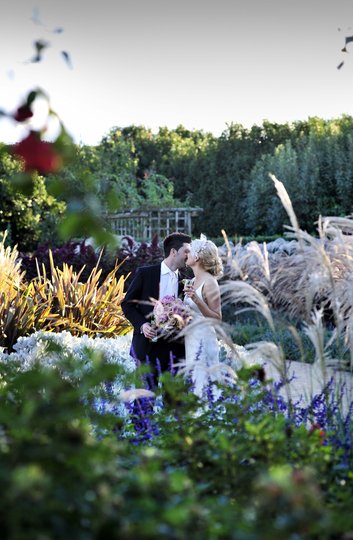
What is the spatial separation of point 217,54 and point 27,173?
54.1 feet

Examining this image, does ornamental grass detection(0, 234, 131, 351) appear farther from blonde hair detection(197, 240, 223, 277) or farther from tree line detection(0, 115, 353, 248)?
tree line detection(0, 115, 353, 248)

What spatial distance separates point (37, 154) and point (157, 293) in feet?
14.6

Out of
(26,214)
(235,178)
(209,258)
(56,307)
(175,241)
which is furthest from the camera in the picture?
(235,178)

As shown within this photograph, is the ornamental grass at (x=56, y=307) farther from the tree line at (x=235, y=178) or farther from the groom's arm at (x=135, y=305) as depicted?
the tree line at (x=235, y=178)

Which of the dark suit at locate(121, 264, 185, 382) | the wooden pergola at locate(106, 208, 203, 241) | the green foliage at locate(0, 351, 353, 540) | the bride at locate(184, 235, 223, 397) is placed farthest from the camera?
the wooden pergola at locate(106, 208, 203, 241)

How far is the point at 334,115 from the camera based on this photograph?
3378 cm

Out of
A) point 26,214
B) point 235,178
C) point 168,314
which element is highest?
point 235,178

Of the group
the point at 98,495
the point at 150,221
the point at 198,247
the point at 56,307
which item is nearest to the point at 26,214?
the point at 150,221

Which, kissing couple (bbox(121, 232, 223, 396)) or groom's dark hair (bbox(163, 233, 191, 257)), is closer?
kissing couple (bbox(121, 232, 223, 396))

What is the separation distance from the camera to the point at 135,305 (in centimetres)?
649

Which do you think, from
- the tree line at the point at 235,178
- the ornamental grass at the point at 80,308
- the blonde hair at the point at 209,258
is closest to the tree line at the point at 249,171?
the tree line at the point at 235,178

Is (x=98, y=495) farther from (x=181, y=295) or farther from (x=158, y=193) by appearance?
(x=158, y=193)

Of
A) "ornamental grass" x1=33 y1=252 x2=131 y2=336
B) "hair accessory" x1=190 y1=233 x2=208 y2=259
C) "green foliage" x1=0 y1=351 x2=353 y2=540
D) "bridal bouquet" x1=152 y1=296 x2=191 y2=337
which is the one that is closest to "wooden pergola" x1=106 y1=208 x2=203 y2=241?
"ornamental grass" x1=33 y1=252 x2=131 y2=336

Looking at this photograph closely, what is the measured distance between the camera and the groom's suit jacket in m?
6.19
